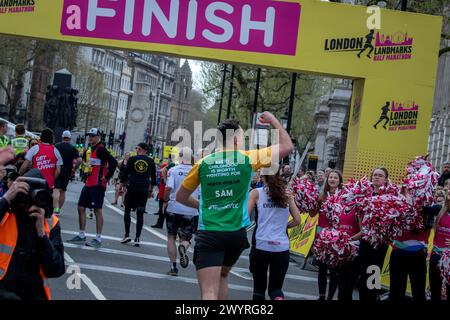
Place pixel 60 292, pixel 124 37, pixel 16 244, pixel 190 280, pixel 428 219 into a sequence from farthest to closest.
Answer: pixel 124 37 → pixel 190 280 → pixel 428 219 → pixel 60 292 → pixel 16 244

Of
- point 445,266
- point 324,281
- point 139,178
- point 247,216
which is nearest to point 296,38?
point 139,178

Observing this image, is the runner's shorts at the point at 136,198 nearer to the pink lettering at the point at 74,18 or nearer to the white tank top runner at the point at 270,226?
the pink lettering at the point at 74,18

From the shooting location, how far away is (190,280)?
13914 mm

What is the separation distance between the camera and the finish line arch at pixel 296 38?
18141mm

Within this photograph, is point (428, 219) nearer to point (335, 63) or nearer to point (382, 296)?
point (382, 296)

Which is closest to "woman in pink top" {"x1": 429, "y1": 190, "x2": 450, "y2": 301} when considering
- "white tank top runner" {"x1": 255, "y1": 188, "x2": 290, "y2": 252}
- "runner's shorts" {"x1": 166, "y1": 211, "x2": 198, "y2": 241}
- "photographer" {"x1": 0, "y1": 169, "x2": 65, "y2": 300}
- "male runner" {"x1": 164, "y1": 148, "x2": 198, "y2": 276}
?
"white tank top runner" {"x1": 255, "y1": 188, "x2": 290, "y2": 252}

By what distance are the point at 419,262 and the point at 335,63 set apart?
7427mm

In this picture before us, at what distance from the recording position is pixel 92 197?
55.1 feet

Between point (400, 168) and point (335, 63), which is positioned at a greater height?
point (335, 63)

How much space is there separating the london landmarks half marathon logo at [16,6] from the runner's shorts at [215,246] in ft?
36.7

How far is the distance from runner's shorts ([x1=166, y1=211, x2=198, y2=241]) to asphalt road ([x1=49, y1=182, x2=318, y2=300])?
0.58m

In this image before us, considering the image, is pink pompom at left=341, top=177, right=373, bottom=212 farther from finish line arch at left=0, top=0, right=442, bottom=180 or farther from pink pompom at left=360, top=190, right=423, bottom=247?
finish line arch at left=0, top=0, right=442, bottom=180

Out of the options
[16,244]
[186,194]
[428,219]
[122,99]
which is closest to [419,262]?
[428,219]
